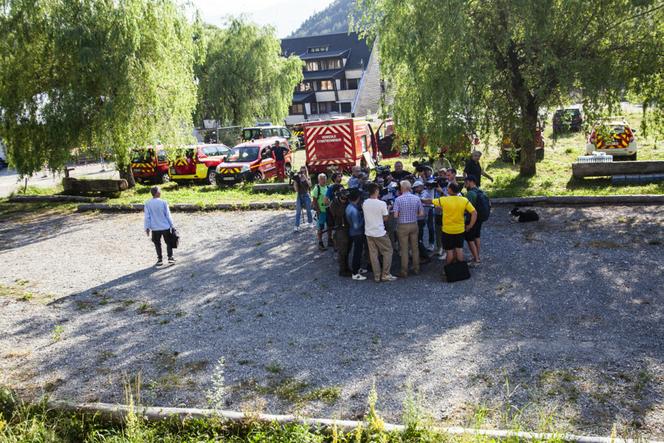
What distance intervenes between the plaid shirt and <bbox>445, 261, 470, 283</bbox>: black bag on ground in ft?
3.61

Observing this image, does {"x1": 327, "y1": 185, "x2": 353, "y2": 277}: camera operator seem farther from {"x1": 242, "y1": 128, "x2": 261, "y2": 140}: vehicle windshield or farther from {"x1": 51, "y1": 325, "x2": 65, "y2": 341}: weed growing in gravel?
{"x1": 242, "y1": 128, "x2": 261, "y2": 140}: vehicle windshield

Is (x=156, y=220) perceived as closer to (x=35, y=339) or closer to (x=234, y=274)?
(x=234, y=274)

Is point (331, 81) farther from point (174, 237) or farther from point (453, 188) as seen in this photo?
point (453, 188)

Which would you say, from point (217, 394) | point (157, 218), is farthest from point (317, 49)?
point (217, 394)

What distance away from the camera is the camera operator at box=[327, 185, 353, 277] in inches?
408

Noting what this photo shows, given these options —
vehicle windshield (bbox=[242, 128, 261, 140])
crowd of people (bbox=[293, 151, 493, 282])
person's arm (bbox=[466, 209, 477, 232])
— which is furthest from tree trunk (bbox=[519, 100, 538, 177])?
vehicle windshield (bbox=[242, 128, 261, 140])

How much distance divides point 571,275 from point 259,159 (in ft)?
48.1

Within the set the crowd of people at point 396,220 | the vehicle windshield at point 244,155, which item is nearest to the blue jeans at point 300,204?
the crowd of people at point 396,220

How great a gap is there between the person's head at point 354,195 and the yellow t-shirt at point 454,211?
1528 mm

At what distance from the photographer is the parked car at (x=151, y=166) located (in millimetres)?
23844

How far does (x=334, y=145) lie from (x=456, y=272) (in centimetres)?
1261

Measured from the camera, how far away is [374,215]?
983cm

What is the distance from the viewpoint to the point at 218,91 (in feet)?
133

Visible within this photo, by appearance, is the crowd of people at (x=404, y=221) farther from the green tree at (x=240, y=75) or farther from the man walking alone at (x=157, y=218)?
the green tree at (x=240, y=75)
